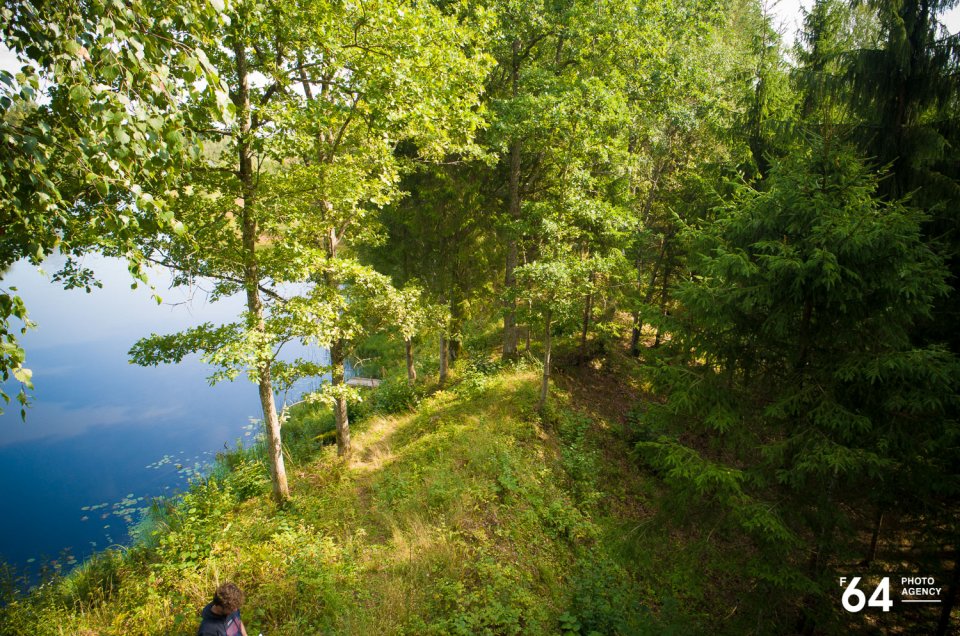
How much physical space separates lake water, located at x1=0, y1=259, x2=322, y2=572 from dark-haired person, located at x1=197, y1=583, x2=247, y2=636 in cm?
406

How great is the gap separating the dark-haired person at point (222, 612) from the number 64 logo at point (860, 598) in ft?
24.4

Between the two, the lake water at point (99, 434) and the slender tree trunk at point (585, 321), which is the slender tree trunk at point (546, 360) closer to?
the slender tree trunk at point (585, 321)

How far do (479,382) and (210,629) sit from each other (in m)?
8.41

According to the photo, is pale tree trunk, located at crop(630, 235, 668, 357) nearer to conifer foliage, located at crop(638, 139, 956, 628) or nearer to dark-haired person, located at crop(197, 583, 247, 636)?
conifer foliage, located at crop(638, 139, 956, 628)

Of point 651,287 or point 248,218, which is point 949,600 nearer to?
point 651,287

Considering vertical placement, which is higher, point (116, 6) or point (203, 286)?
point (116, 6)

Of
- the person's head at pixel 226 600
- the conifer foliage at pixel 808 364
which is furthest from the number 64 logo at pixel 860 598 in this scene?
the person's head at pixel 226 600

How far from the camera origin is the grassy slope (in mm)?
5785

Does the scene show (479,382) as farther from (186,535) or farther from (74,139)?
(74,139)

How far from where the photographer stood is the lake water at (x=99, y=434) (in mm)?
11219

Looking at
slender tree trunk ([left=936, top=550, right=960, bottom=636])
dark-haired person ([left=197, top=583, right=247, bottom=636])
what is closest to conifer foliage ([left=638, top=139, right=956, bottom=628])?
slender tree trunk ([left=936, top=550, right=960, bottom=636])

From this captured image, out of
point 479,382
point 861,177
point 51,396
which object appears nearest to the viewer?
point 861,177

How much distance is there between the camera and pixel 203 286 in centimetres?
741

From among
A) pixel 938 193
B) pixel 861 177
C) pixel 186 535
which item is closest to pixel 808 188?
pixel 861 177
